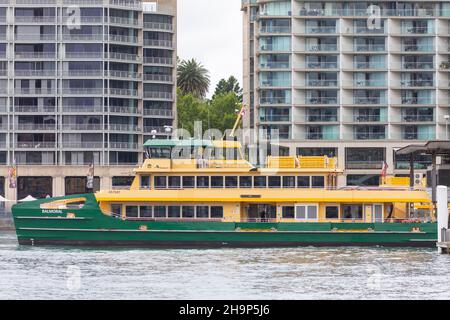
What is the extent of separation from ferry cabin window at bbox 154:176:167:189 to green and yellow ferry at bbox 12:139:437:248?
0.06 metres

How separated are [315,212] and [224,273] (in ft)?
53.7

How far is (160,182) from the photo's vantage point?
Result: 6938cm

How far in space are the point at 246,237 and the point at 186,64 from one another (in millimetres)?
101412

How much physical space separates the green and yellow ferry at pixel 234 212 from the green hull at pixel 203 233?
0.06 meters

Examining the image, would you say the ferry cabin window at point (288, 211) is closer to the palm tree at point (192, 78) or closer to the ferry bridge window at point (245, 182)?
the ferry bridge window at point (245, 182)

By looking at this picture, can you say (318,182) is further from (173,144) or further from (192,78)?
(192,78)

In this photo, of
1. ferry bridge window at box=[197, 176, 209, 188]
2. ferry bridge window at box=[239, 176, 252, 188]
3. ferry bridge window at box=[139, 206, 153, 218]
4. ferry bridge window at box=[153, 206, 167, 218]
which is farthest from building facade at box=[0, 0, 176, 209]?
ferry bridge window at box=[239, 176, 252, 188]

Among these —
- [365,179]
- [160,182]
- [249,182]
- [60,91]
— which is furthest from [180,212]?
[60,91]

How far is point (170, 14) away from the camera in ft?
456

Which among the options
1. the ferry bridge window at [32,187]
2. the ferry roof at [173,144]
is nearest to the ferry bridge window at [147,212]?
the ferry roof at [173,144]

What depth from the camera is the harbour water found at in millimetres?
46250
